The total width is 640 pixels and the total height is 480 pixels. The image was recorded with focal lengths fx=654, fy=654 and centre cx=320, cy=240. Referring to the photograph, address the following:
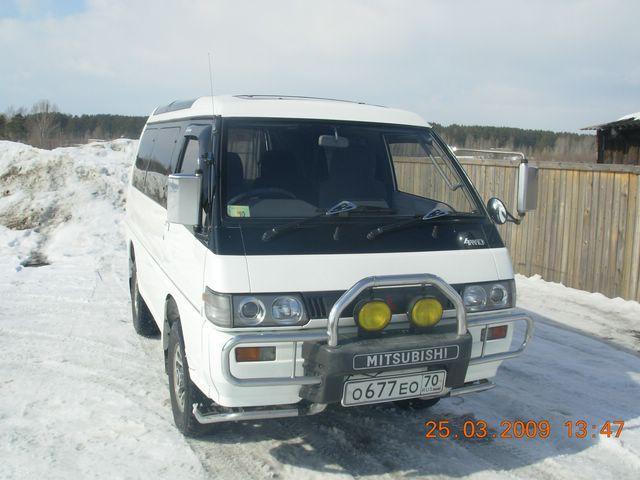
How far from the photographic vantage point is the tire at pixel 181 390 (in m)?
4.32

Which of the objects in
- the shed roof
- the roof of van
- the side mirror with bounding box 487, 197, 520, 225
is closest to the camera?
the roof of van

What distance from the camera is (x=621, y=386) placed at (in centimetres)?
591

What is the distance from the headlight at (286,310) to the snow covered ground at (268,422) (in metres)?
Answer: 1.08

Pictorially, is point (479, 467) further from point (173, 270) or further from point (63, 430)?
point (63, 430)

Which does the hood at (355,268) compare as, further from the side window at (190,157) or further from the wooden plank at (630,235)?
the wooden plank at (630,235)

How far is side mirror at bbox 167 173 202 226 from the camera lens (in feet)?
12.7

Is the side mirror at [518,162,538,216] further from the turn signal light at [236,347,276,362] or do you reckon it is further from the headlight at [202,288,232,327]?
the headlight at [202,288,232,327]

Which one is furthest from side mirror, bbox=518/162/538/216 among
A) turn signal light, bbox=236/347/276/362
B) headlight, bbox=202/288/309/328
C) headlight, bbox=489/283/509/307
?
turn signal light, bbox=236/347/276/362

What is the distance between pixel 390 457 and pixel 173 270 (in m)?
2.02

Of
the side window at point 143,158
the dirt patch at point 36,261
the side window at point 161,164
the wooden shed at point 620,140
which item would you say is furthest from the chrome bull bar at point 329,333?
the wooden shed at point 620,140

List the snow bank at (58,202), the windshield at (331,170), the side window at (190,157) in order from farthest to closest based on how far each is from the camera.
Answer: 1. the snow bank at (58,202)
2. the side window at (190,157)
3. the windshield at (331,170)

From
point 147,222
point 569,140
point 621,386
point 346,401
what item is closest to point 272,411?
point 346,401

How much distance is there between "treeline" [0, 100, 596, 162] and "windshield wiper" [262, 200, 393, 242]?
13.3 m
